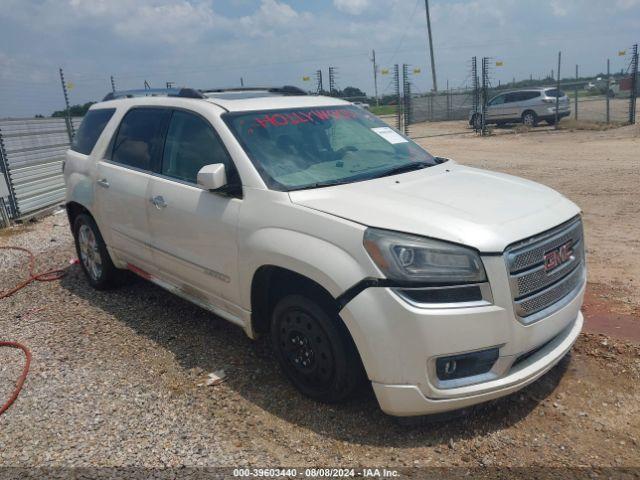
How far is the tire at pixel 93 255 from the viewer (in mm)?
5380

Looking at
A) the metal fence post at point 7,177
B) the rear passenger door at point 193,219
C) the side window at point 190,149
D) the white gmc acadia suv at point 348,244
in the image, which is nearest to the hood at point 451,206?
the white gmc acadia suv at point 348,244

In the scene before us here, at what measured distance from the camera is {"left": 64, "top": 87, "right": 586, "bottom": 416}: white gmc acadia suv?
2.76 m

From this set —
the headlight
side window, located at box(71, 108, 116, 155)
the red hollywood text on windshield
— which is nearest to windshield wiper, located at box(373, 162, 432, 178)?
the red hollywood text on windshield

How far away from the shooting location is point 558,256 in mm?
3096

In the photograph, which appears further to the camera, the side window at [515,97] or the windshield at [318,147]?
the side window at [515,97]

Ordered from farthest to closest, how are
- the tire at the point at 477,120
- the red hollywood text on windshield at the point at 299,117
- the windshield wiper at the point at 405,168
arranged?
the tire at the point at 477,120 < the red hollywood text on windshield at the point at 299,117 < the windshield wiper at the point at 405,168

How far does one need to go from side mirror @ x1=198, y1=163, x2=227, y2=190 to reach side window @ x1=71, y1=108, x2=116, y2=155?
2216 millimetres

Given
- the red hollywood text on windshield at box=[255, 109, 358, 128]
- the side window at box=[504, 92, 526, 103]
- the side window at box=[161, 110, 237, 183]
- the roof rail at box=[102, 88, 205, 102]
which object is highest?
the roof rail at box=[102, 88, 205, 102]

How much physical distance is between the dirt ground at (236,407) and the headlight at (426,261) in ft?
2.69

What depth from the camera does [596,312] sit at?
439 cm

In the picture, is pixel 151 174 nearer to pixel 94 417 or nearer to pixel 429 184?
pixel 94 417

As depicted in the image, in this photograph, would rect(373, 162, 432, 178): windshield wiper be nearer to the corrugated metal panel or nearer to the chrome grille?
the chrome grille

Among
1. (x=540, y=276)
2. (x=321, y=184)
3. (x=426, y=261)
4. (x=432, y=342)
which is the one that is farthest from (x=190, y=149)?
(x=540, y=276)

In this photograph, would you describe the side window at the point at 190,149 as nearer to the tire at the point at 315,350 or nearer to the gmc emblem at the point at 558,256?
the tire at the point at 315,350
